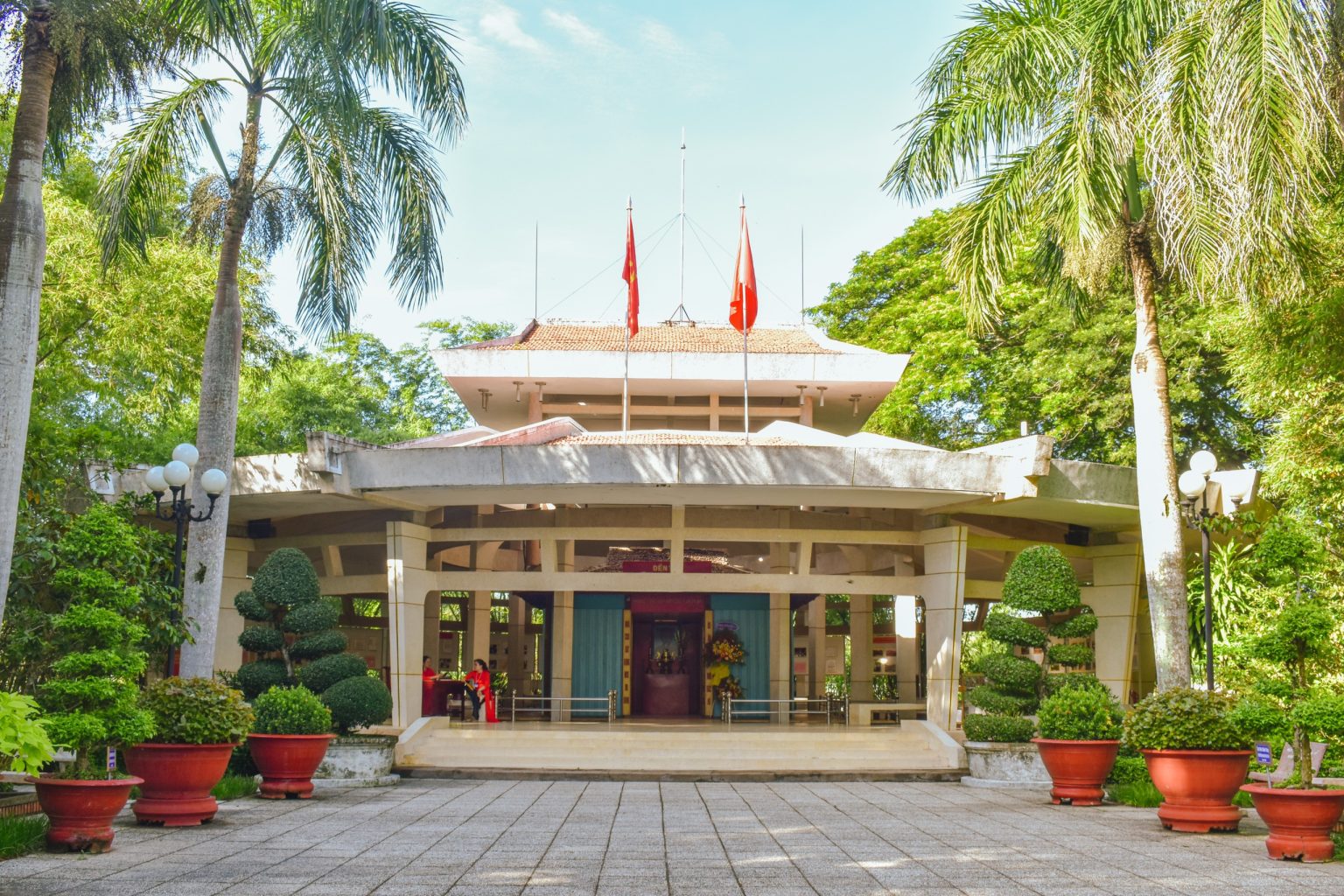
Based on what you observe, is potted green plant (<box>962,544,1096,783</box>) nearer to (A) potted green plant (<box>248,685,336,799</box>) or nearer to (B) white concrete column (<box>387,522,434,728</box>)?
(A) potted green plant (<box>248,685,336,799</box>)

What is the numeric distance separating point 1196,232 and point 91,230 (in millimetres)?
18176

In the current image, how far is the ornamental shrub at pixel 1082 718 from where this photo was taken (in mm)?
13602

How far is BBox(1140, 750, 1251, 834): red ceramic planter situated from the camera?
36.2 ft

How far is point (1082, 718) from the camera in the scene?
1366 centimetres

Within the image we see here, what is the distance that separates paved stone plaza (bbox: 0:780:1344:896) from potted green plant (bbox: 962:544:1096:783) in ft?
7.33

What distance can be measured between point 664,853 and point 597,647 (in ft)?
48.5

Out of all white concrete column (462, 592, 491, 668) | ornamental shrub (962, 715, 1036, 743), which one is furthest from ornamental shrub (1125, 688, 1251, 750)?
white concrete column (462, 592, 491, 668)

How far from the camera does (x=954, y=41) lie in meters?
16.5

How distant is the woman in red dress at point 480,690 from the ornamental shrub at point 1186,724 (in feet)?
42.5

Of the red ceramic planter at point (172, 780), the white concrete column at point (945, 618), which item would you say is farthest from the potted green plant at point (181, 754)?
the white concrete column at point (945, 618)

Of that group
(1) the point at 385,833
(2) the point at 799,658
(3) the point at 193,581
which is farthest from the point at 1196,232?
(2) the point at 799,658

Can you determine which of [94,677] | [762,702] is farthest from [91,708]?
[762,702]

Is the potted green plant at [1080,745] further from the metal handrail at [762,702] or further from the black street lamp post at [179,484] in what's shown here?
the black street lamp post at [179,484]

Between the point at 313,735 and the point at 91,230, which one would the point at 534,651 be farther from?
the point at 313,735
